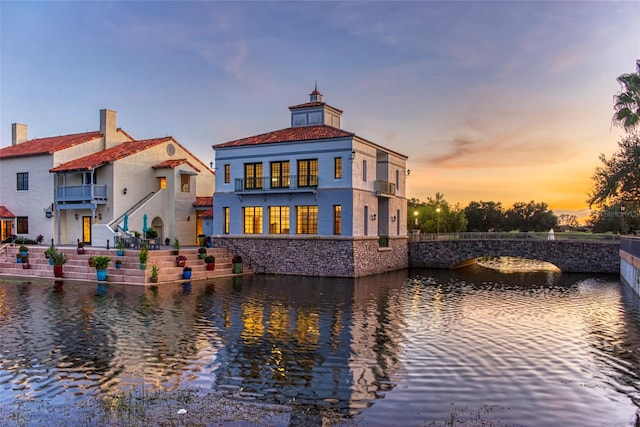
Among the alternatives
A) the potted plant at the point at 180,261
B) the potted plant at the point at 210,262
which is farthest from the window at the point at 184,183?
the potted plant at the point at 180,261

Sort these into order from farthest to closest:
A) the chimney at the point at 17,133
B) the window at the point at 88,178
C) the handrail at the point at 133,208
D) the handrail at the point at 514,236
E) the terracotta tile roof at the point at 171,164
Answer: the chimney at the point at 17,133
the terracotta tile roof at the point at 171,164
the handrail at the point at 514,236
the window at the point at 88,178
the handrail at the point at 133,208

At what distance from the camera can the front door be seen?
4247 centimetres

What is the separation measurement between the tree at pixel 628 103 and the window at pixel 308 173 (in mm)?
18197

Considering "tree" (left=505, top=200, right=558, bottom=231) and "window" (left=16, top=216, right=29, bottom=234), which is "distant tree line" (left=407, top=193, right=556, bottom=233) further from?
"window" (left=16, top=216, right=29, bottom=234)

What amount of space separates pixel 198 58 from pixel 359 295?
1906 centimetres

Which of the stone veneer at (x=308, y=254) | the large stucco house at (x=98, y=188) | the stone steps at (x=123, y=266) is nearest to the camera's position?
the stone steps at (x=123, y=266)

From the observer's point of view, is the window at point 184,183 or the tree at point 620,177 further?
the window at point 184,183

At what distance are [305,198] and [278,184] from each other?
7.83 feet

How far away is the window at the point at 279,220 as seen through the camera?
36.5m

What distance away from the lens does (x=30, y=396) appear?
395 inches

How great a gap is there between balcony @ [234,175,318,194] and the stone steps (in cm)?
508

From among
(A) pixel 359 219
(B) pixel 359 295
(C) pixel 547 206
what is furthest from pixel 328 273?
(C) pixel 547 206

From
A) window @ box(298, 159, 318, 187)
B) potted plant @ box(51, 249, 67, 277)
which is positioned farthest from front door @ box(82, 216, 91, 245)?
window @ box(298, 159, 318, 187)

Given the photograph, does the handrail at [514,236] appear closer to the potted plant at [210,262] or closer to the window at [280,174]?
the window at [280,174]
